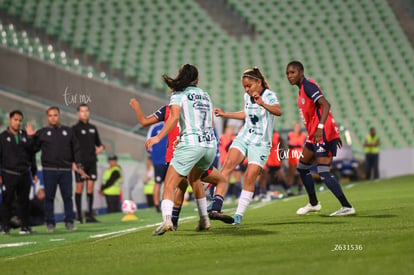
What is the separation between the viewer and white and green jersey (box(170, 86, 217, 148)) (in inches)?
365

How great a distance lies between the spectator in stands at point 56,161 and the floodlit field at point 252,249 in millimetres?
→ 1435

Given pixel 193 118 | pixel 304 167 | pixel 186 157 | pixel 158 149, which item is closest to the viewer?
pixel 186 157

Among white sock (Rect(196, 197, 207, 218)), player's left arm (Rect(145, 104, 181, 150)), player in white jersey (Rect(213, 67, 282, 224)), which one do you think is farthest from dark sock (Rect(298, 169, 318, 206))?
player's left arm (Rect(145, 104, 181, 150))

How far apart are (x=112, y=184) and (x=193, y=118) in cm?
1054

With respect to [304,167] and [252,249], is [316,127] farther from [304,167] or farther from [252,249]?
[252,249]

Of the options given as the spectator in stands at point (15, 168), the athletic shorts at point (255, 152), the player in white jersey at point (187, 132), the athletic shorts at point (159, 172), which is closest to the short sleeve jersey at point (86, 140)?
the athletic shorts at point (159, 172)

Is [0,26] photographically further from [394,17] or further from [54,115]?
[394,17]

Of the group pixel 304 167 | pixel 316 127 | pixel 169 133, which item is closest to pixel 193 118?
pixel 169 133

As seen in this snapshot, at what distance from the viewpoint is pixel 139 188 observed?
21578mm

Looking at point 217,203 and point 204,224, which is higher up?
point 217,203

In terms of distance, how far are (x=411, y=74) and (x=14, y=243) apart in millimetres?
26325

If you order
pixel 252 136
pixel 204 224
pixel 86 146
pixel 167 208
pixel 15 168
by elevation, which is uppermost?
pixel 86 146

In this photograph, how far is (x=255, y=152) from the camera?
35.2 ft

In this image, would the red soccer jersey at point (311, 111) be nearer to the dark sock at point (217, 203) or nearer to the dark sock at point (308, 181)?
the dark sock at point (308, 181)
